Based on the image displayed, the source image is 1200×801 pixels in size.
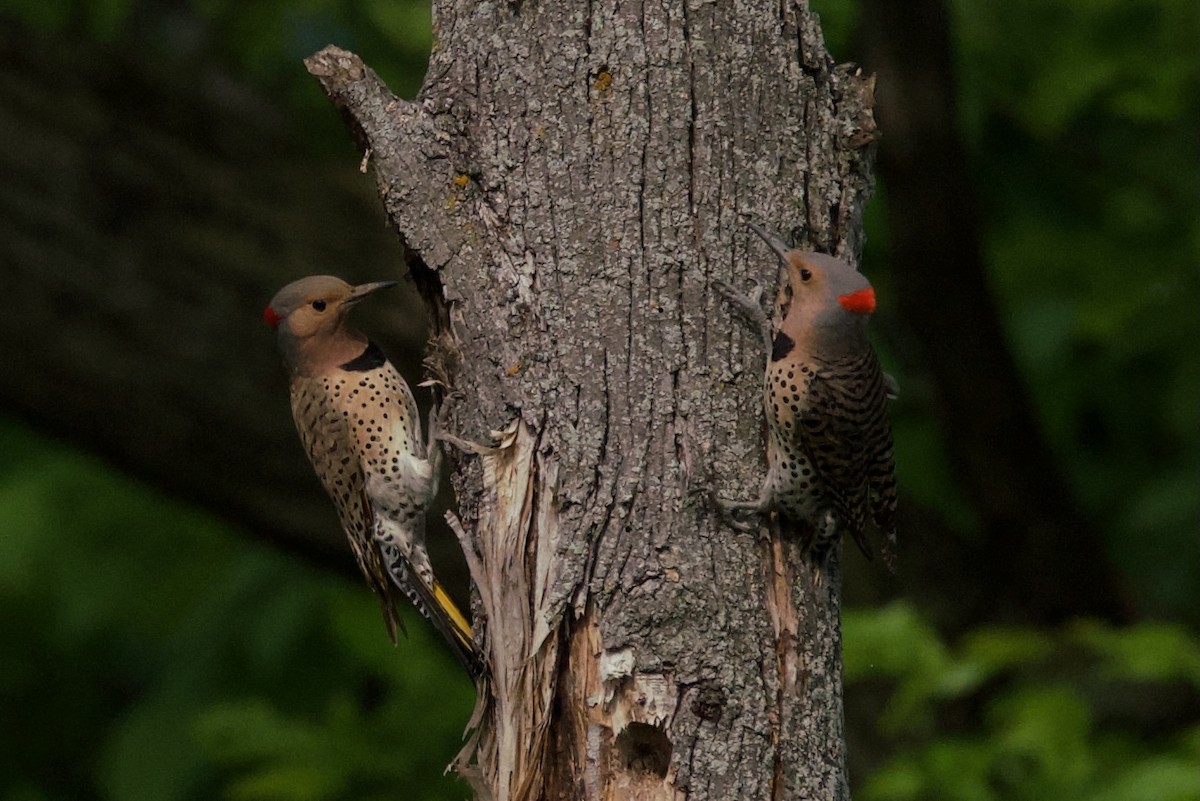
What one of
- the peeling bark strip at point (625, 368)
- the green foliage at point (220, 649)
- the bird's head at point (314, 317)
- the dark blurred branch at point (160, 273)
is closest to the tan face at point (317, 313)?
the bird's head at point (314, 317)

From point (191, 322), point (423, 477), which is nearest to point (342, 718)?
point (191, 322)

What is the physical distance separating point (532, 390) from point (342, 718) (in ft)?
13.4

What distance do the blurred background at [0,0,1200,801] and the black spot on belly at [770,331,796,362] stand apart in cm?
261

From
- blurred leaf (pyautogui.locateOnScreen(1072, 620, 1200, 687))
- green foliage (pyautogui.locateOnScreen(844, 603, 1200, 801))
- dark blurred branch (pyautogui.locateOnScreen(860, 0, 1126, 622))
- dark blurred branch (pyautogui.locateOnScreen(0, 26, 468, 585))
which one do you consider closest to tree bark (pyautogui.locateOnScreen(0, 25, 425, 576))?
dark blurred branch (pyautogui.locateOnScreen(0, 26, 468, 585))

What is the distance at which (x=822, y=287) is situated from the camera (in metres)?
3.42

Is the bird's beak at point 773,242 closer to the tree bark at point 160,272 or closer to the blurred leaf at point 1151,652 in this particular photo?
the blurred leaf at point 1151,652

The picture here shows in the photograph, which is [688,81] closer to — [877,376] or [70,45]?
[877,376]

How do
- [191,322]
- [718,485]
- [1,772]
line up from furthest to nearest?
[1,772] → [191,322] → [718,485]

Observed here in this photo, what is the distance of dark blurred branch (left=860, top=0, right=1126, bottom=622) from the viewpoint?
6145 mm

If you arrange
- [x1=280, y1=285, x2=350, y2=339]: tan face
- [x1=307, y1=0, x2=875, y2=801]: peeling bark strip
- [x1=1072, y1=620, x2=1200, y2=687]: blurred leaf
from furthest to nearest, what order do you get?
[x1=1072, y1=620, x2=1200, y2=687]: blurred leaf → [x1=280, y1=285, x2=350, y2=339]: tan face → [x1=307, y1=0, x2=875, y2=801]: peeling bark strip

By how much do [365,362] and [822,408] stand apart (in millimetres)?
1642

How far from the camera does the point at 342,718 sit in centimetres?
695

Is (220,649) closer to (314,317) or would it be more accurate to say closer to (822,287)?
(314,317)

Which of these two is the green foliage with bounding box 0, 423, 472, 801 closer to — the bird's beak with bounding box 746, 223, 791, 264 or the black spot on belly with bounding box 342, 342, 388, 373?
the black spot on belly with bounding box 342, 342, 388, 373
